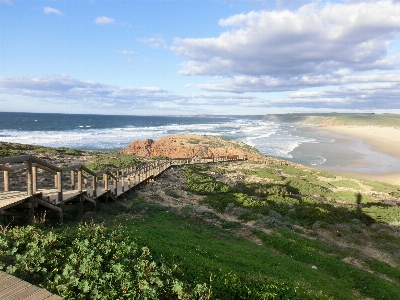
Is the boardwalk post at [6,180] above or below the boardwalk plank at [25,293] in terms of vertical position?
above

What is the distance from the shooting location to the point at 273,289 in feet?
19.8

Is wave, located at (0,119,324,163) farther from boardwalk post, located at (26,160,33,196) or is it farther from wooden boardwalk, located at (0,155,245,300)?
boardwalk post, located at (26,160,33,196)

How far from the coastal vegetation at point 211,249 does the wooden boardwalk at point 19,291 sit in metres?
0.35

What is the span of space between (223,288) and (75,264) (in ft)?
9.34

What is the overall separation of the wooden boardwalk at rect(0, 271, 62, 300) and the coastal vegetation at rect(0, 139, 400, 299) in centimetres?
35

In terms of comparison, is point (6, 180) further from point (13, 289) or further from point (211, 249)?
point (211, 249)

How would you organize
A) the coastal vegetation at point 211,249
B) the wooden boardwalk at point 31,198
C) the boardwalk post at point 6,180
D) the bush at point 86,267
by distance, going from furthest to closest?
the boardwalk post at point 6,180 → the coastal vegetation at point 211,249 → the bush at point 86,267 → the wooden boardwalk at point 31,198

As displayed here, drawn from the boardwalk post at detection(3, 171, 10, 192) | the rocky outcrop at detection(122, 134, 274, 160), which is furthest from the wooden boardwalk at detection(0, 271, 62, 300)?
the rocky outcrop at detection(122, 134, 274, 160)

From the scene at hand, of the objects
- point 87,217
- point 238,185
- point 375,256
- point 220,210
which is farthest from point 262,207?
point 87,217

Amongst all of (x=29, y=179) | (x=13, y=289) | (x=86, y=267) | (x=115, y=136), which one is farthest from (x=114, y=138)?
(x=13, y=289)

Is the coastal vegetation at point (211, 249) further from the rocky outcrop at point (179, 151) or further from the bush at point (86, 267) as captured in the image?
the rocky outcrop at point (179, 151)

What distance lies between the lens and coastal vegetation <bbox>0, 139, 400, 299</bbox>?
16.2ft

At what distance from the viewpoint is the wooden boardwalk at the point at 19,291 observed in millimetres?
3900

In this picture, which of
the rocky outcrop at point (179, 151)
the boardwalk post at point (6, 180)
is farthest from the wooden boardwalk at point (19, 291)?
the rocky outcrop at point (179, 151)
